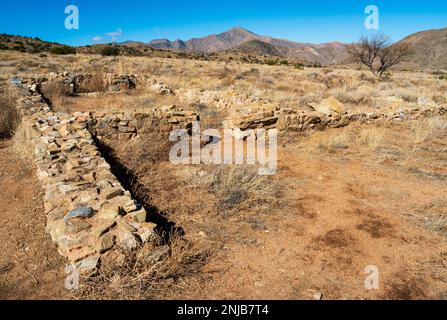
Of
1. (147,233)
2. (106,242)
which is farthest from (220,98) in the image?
(106,242)

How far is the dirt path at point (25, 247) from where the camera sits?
9.48 feet

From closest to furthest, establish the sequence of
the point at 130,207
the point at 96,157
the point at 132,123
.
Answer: the point at 130,207, the point at 96,157, the point at 132,123

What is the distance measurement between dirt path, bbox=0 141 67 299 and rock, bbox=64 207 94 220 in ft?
1.41

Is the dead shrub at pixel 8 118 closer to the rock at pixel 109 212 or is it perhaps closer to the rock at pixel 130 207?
the rock at pixel 109 212

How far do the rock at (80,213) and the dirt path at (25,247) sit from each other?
0.43m

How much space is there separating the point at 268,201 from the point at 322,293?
1.91 meters

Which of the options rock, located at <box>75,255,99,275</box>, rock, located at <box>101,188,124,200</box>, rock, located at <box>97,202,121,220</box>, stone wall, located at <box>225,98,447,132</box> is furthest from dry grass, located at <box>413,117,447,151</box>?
rock, located at <box>75,255,99,275</box>

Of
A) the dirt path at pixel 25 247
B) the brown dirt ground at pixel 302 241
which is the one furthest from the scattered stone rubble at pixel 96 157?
the brown dirt ground at pixel 302 241

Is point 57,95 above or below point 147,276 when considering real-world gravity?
above

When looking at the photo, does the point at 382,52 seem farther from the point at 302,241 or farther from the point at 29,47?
the point at 29,47

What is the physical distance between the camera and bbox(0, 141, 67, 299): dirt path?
2.89 m

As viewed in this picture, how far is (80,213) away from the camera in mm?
3465

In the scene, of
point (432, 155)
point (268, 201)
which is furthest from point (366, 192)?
point (432, 155)

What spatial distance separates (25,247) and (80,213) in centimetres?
78
